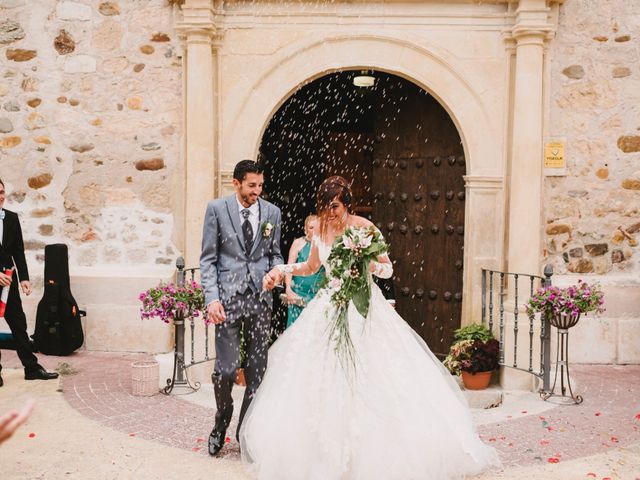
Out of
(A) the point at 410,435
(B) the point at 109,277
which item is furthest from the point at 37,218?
(A) the point at 410,435

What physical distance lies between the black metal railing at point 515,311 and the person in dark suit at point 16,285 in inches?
164

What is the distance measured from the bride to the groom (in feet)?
0.59

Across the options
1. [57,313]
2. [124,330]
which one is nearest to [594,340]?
[124,330]

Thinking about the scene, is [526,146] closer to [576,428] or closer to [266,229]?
[576,428]

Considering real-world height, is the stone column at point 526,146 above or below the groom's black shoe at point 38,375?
above

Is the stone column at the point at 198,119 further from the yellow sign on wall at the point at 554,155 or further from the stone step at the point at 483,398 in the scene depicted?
the yellow sign on wall at the point at 554,155

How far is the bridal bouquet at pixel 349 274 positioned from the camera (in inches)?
159

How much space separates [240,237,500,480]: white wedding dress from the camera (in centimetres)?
390

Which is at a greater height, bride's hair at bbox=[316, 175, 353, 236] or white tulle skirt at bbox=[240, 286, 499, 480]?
bride's hair at bbox=[316, 175, 353, 236]

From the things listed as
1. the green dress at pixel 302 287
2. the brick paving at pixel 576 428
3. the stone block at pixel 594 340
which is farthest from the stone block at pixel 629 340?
the green dress at pixel 302 287

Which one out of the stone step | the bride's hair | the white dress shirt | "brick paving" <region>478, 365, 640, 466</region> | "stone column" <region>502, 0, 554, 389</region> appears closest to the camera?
the bride's hair

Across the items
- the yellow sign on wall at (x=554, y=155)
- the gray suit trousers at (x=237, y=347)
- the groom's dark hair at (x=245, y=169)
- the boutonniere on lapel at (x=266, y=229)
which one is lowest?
the gray suit trousers at (x=237, y=347)

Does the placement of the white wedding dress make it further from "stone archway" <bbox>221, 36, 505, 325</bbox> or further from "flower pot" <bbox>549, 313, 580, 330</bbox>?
"stone archway" <bbox>221, 36, 505, 325</bbox>

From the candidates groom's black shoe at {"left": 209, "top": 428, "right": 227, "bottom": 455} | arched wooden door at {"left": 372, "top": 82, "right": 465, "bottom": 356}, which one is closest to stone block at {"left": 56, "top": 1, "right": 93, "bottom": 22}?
arched wooden door at {"left": 372, "top": 82, "right": 465, "bottom": 356}
